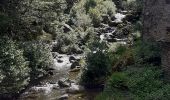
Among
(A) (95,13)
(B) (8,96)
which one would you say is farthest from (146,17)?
(A) (95,13)

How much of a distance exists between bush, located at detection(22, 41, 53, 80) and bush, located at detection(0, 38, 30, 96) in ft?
6.15

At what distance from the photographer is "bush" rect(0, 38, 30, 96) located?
2360 cm

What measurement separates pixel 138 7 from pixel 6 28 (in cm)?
1929

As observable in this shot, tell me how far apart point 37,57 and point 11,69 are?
181 inches

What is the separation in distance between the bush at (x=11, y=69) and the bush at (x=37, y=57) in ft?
6.15

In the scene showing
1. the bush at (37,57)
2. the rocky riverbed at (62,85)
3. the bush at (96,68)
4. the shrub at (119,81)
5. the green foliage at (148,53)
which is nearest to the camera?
the shrub at (119,81)

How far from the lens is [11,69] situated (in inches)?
934

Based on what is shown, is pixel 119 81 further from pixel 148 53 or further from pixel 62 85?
pixel 62 85

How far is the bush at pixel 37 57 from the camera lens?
90.7 ft

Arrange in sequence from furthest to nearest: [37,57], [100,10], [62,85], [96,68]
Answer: [100,10]
[37,57]
[62,85]
[96,68]

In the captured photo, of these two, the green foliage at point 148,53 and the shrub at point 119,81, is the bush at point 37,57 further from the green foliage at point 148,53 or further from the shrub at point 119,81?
the shrub at point 119,81

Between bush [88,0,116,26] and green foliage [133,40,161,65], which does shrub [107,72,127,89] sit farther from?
bush [88,0,116,26]

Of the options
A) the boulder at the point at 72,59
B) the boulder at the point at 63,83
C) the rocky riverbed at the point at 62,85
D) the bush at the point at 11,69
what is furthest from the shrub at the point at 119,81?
the boulder at the point at 72,59

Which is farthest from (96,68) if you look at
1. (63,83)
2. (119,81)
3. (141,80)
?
(141,80)
